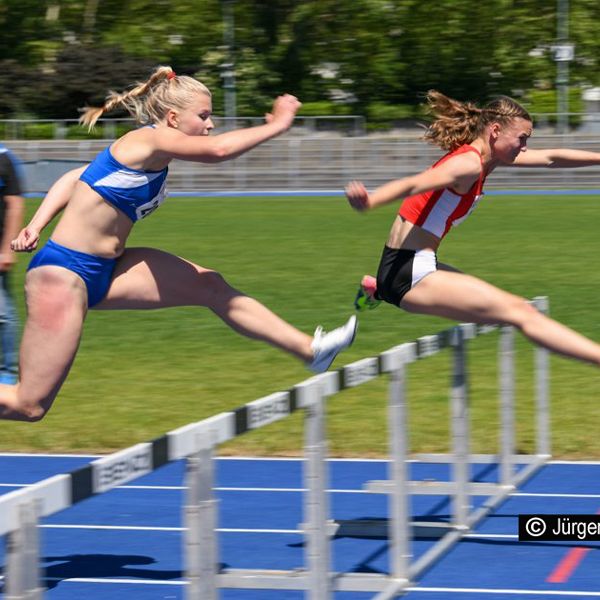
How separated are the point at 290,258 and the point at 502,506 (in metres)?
12.1

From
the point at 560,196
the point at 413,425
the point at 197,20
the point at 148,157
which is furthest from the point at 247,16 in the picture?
the point at 148,157

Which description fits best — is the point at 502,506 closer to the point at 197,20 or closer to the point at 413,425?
the point at 413,425

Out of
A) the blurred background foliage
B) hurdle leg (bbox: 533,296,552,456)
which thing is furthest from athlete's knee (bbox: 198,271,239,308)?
the blurred background foliage

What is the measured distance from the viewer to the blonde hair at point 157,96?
18.4 ft

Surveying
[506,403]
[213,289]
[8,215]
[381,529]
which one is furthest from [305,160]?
[213,289]

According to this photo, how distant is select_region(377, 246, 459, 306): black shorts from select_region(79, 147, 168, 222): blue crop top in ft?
4.73

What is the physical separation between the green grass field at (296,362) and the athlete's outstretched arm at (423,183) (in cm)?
249

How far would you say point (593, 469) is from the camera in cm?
791

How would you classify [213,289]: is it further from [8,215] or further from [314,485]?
[8,215]

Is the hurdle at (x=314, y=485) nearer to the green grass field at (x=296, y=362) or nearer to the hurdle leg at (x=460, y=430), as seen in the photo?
the hurdle leg at (x=460, y=430)

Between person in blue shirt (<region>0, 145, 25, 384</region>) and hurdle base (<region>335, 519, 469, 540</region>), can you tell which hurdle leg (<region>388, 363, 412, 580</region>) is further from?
person in blue shirt (<region>0, 145, 25, 384</region>)

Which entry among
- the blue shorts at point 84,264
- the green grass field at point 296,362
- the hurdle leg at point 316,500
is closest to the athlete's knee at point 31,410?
the blue shorts at point 84,264

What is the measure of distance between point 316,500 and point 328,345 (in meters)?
1.33

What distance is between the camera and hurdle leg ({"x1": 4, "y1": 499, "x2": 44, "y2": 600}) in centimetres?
300
